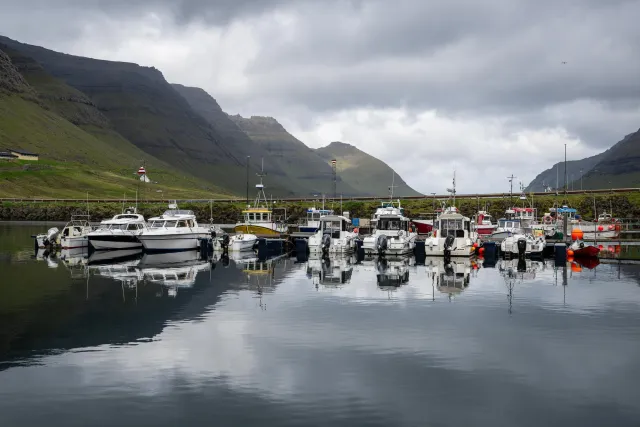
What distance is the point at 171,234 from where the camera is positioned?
63.8 metres

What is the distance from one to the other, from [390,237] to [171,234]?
69.2 feet

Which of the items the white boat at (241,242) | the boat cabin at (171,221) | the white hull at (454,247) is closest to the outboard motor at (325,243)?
the white boat at (241,242)

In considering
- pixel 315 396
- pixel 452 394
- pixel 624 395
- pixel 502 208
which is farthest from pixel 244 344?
pixel 502 208

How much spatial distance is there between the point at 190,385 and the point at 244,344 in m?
5.41

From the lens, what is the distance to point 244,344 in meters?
24.4

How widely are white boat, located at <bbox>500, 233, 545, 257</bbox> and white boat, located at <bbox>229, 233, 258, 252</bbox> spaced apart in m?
26.0

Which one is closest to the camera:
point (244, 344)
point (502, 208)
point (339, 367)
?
point (339, 367)

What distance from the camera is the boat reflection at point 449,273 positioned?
4128cm

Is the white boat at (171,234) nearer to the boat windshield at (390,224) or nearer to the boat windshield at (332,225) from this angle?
the boat windshield at (332,225)

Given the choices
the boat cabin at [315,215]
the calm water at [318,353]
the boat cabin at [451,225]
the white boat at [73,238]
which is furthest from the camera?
the boat cabin at [315,215]

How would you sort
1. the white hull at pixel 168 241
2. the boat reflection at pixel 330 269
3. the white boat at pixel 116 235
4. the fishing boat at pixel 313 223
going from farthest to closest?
the fishing boat at pixel 313 223 → the white boat at pixel 116 235 → the white hull at pixel 168 241 → the boat reflection at pixel 330 269

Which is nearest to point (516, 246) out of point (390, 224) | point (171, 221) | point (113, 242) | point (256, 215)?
point (390, 224)

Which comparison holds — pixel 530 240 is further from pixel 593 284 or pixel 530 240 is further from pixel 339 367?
pixel 339 367

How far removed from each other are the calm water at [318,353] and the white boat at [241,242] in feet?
84.9
